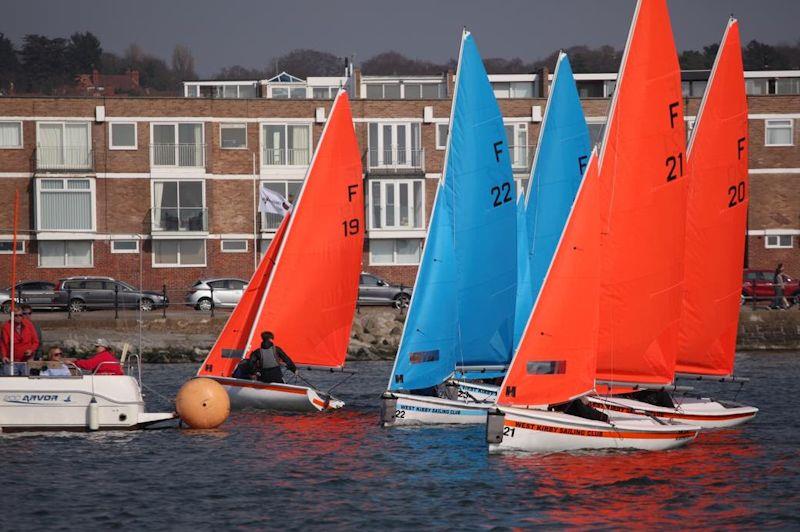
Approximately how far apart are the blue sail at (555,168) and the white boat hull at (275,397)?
5.27 m

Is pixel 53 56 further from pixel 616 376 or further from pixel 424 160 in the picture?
pixel 616 376

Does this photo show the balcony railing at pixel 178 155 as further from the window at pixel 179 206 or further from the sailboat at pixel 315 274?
the sailboat at pixel 315 274

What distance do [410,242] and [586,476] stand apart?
4807 cm

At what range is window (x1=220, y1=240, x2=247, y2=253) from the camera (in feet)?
224

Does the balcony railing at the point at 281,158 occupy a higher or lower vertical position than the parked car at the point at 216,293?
higher

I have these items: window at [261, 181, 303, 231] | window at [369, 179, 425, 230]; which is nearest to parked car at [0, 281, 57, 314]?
window at [261, 181, 303, 231]

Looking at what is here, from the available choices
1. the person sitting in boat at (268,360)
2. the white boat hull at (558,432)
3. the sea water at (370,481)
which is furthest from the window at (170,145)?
the white boat hull at (558,432)

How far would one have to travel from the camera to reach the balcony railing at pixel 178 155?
67.9m

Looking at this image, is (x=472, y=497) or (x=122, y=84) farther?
(x=122, y=84)

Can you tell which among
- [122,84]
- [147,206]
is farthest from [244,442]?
[122,84]

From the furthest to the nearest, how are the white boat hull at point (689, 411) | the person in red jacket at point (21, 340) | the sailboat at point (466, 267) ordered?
the sailboat at point (466, 267), the person in red jacket at point (21, 340), the white boat hull at point (689, 411)

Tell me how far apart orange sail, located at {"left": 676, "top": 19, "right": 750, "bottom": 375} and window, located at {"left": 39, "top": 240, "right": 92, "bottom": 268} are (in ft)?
147

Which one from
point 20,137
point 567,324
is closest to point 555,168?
point 567,324

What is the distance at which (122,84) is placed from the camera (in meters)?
157
